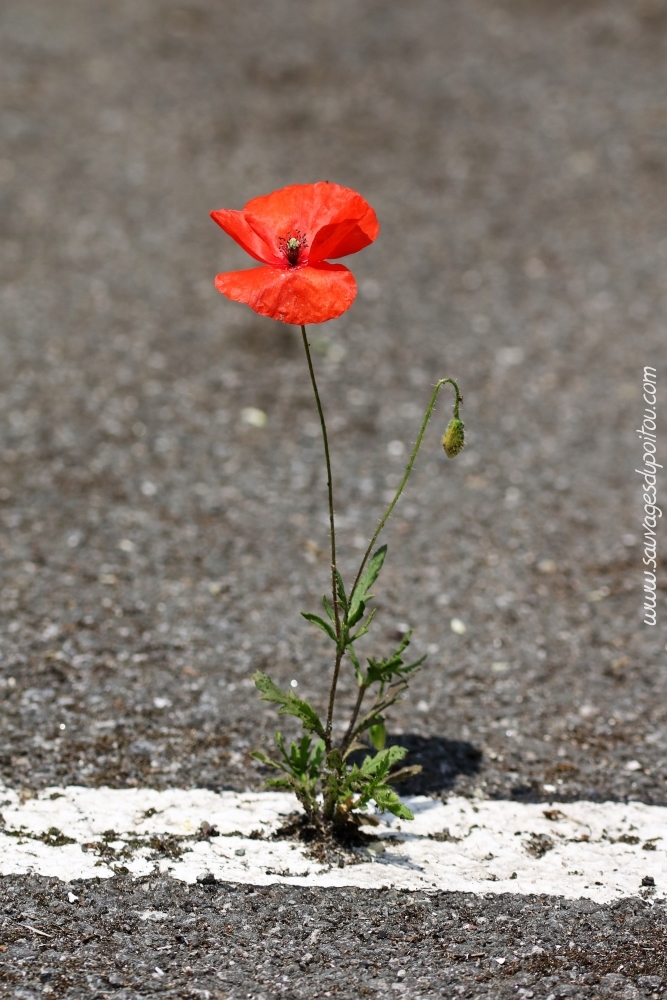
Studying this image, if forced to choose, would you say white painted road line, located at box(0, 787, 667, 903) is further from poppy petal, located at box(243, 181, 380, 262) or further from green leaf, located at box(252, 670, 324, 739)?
poppy petal, located at box(243, 181, 380, 262)

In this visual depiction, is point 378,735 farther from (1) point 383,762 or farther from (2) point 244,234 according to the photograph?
(2) point 244,234


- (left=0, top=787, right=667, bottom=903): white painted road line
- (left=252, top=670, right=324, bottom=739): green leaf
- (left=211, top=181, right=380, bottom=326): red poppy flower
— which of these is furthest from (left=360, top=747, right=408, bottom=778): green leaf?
(left=211, top=181, right=380, bottom=326): red poppy flower

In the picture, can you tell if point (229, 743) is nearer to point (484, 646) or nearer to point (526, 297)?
point (484, 646)

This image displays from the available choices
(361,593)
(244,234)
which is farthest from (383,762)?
(244,234)

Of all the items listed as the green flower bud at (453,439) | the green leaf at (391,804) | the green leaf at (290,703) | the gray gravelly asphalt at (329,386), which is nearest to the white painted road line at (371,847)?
the gray gravelly asphalt at (329,386)

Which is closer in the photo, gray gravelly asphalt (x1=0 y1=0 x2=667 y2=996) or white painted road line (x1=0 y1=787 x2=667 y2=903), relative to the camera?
white painted road line (x1=0 y1=787 x2=667 y2=903)

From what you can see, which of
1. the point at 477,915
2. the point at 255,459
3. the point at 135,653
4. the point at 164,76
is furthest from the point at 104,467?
the point at 164,76
